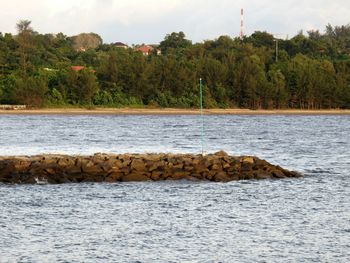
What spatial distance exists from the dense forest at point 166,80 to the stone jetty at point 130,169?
7542 cm

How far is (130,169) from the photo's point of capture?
39.2 meters

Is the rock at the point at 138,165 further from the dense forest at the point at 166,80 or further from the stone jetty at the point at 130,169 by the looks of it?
the dense forest at the point at 166,80

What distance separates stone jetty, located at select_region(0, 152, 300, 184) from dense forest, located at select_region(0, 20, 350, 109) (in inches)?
2969

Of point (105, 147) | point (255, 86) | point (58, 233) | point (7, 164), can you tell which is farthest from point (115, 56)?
point (58, 233)

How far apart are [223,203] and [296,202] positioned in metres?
2.53

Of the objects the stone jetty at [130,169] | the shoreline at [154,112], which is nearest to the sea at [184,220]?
the stone jetty at [130,169]

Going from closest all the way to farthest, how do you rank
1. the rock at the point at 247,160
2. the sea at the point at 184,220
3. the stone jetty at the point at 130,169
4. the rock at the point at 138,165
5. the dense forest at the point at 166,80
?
the sea at the point at 184,220 < the stone jetty at the point at 130,169 < the rock at the point at 138,165 < the rock at the point at 247,160 < the dense forest at the point at 166,80

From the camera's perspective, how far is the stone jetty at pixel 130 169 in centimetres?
3825

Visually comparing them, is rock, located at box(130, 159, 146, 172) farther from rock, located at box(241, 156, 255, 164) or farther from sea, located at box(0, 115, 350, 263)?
rock, located at box(241, 156, 255, 164)

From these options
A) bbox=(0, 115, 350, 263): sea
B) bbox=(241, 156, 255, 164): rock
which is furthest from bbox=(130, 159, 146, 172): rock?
bbox=(241, 156, 255, 164): rock

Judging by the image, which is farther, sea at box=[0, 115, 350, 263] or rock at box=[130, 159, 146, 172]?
rock at box=[130, 159, 146, 172]

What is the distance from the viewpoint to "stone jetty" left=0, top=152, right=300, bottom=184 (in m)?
38.2

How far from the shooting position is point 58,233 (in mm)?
26172

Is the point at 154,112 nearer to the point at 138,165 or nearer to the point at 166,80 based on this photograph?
the point at 166,80
